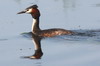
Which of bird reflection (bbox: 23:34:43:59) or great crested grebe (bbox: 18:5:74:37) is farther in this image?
great crested grebe (bbox: 18:5:74:37)

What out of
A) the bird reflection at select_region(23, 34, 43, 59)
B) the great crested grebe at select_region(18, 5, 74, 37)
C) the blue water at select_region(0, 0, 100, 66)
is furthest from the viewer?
the great crested grebe at select_region(18, 5, 74, 37)

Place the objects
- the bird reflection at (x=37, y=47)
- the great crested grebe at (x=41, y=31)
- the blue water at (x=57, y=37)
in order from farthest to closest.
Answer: the great crested grebe at (x=41, y=31) → the bird reflection at (x=37, y=47) → the blue water at (x=57, y=37)

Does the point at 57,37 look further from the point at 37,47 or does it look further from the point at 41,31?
the point at 37,47

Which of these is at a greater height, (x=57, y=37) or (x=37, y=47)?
(x=37, y=47)

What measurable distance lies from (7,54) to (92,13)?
25.8ft

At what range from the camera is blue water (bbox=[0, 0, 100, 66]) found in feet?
43.6

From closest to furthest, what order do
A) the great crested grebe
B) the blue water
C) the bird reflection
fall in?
the blue water < the bird reflection < the great crested grebe

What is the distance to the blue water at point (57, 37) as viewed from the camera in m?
13.3

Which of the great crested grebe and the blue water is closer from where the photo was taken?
the blue water

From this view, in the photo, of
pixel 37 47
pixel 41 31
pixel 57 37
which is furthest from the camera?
pixel 41 31

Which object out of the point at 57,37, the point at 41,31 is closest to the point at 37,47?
the point at 57,37

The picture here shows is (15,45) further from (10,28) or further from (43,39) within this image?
(10,28)

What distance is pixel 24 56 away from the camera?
544 inches

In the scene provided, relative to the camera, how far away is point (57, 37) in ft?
55.4
